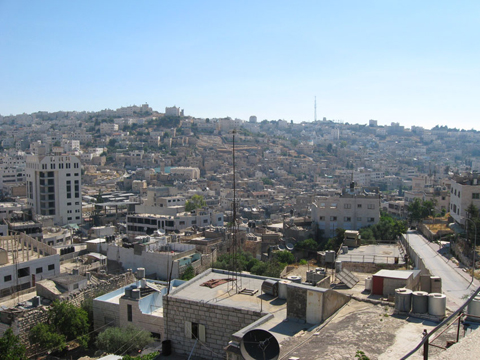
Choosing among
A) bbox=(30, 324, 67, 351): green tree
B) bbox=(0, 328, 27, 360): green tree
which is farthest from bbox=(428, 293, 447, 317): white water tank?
→ bbox=(30, 324, 67, 351): green tree

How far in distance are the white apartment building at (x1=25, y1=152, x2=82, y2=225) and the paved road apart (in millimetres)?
21614

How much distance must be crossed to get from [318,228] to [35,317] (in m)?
12.3

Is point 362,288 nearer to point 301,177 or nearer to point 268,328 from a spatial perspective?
point 268,328

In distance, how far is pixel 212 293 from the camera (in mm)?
6316

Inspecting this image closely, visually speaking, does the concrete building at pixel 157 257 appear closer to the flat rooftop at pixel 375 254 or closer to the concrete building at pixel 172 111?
the flat rooftop at pixel 375 254

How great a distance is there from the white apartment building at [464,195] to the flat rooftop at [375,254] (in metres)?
3.19

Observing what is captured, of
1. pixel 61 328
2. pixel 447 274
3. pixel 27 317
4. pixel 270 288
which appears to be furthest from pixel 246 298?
pixel 447 274

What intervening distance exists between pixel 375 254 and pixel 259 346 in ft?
29.2

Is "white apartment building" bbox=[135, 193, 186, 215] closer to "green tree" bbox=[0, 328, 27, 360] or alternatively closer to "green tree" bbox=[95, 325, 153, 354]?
"green tree" bbox=[95, 325, 153, 354]

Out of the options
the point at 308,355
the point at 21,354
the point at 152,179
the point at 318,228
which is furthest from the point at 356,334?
the point at 152,179

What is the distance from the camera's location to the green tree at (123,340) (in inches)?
315

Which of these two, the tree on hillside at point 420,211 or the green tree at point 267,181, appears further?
the green tree at point 267,181

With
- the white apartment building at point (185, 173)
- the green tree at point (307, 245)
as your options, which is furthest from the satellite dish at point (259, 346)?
the white apartment building at point (185, 173)

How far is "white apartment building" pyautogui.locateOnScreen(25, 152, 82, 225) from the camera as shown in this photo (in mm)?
27969
